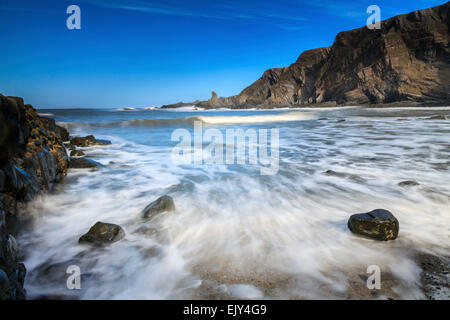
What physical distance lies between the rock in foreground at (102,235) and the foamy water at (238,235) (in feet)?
0.26

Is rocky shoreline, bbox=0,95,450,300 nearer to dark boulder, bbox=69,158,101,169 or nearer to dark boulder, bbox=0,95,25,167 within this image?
dark boulder, bbox=0,95,25,167

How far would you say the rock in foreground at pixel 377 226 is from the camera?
1.92m

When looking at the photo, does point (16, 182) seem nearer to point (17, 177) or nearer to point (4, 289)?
point (17, 177)

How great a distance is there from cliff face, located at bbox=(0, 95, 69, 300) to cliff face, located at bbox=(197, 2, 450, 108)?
43.0 metres

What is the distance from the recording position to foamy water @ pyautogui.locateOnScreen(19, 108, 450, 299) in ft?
4.93

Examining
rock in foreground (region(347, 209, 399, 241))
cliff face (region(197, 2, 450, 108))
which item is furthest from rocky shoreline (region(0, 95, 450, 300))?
cliff face (region(197, 2, 450, 108))

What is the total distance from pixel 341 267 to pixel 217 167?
3360mm

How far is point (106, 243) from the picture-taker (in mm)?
1984

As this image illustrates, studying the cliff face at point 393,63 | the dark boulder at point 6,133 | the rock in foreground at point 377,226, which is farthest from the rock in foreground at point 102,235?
the cliff face at point 393,63

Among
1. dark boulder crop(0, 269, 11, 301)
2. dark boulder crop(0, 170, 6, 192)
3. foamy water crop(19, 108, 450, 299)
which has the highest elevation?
dark boulder crop(0, 170, 6, 192)

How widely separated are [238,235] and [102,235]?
1.20 metres

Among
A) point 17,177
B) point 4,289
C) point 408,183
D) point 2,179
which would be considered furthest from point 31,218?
point 408,183

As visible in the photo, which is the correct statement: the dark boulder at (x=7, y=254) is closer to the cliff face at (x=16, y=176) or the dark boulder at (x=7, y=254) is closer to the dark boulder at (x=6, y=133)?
the cliff face at (x=16, y=176)
